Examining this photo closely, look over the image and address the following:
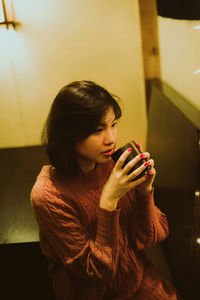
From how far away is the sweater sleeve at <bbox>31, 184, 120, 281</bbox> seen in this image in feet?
3.28

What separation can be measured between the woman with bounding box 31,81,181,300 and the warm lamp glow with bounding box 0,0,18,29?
4.16ft

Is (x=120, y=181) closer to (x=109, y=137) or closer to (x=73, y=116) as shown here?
(x=109, y=137)

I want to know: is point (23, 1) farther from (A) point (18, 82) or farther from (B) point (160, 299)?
(B) point (160, 299)

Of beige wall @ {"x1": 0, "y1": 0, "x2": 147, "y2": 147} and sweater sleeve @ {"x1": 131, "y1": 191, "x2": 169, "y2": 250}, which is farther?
beige wall @ {"x1": 0, "y1": 0, "x2": 147, "y2": 147}

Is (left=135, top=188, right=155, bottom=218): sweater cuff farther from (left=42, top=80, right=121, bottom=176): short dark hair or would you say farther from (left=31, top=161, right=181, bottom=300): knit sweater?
(left=42, top=80, right=121, bottom=176): short dark hair

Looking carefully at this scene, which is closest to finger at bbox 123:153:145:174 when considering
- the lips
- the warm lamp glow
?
the lips

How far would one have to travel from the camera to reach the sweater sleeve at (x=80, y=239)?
1000 mm

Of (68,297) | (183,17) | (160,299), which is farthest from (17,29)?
(160,299)

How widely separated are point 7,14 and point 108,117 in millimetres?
1447

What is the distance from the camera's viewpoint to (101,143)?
1018mm

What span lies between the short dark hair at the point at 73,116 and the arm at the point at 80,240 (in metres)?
0.16

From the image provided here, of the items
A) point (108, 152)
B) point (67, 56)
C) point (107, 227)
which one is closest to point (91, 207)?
point (107, 227)

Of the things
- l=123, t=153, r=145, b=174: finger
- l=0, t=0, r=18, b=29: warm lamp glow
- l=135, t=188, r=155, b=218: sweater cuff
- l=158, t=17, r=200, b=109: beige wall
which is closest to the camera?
l=123, t=153, r=145, b=174: finger

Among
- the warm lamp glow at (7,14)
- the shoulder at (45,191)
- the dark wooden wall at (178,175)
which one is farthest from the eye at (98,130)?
the warm lamp glow at (7,14)
